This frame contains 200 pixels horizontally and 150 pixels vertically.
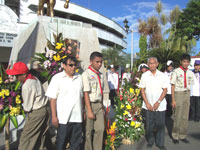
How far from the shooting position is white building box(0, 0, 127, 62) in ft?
27.9

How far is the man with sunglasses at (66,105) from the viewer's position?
2.40 metres

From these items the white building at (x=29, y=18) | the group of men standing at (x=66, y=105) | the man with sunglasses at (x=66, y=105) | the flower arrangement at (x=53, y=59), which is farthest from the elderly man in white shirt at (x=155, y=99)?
the white building at (x=29, y=18)

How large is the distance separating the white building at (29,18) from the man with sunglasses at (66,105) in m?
3.05

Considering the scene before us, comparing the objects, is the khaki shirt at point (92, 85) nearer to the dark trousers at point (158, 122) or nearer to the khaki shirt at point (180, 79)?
the dark trousers at point (158, 122)

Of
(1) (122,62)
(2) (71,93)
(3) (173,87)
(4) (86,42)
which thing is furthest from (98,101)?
(1) (122,62)

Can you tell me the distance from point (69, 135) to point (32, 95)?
81 centimetres

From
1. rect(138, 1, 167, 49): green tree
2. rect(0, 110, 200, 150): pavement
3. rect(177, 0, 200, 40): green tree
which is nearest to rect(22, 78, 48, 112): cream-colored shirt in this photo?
rect(0, 110, 200, 150): pavement

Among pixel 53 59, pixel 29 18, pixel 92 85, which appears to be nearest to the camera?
pixel 92 85

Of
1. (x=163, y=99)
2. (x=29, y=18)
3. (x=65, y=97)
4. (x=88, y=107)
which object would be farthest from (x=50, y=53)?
(x=29, y=18)

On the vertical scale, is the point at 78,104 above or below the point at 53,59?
below

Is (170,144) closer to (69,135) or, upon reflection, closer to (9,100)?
(69,135)

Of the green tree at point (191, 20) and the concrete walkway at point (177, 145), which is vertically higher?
the green tree at point (191, 20)

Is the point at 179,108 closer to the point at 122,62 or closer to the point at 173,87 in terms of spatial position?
the point at 173,87

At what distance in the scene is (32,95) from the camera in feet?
8.40
